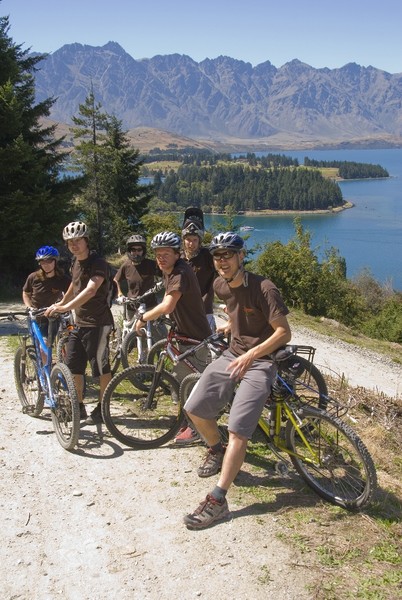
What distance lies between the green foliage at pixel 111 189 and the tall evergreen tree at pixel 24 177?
13.8 metres

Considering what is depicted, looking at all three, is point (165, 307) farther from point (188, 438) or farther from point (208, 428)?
point (188, 438)

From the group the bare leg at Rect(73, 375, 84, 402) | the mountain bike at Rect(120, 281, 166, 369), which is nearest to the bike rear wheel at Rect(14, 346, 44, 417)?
the bare leg at Rect(73, 375, 84, 402)

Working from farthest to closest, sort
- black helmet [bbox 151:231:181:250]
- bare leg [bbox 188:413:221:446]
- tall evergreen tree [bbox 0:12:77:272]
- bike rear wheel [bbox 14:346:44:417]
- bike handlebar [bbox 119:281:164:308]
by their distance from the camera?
1. tall evergreen tree [bbox 0:12:77:272]
2. bike handlebar [bbox 119:281:164:308]
3. bike rear wheel [bbox 14:346:44:417]
4. black helmet [bbox 151:231:181:250]
5. bare leg [bbox 188:413:221:446]

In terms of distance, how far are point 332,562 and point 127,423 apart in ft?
9.09

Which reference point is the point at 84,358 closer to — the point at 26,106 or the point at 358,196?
the point at 26,106

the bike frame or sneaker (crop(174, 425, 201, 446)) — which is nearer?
sneaker (crop(174, 425, 201, 446))

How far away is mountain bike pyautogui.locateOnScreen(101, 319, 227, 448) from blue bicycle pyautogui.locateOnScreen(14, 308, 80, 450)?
0.36 meters

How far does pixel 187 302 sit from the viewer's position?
5.36 m

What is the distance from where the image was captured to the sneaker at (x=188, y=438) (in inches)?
219

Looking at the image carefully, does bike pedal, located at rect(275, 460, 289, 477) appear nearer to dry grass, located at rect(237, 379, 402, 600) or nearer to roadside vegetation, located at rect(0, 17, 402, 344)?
dry grass, located at rect(237, 379, 402, 600)

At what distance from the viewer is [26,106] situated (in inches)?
888

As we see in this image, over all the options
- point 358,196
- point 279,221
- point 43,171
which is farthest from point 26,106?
point 358,196

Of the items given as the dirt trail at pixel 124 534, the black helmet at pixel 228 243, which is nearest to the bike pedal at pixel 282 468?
the dirt trail at pixel 124 534

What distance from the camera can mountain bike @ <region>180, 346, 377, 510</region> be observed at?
4270 millimetres
